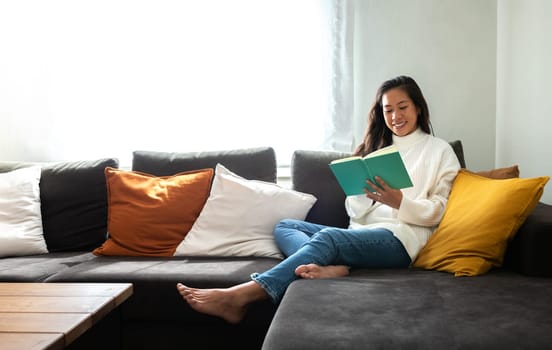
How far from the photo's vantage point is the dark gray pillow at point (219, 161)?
8.36 feet

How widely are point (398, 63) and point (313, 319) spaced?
192cm

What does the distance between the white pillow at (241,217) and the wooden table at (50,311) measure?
2.51 ft

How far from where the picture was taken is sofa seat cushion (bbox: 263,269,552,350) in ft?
3.64

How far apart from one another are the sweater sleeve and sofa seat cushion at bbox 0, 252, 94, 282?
4.30 feet

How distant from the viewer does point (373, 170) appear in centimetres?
184

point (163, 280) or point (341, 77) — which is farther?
point (341, 77)

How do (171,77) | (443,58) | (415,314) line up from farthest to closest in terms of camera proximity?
(171,77), (443,58), (415,314)

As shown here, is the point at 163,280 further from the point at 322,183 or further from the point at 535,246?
the point at 535,246

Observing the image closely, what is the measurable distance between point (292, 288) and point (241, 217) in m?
0.79

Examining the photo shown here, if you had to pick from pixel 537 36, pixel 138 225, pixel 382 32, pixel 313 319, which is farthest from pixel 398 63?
pixel 313 319

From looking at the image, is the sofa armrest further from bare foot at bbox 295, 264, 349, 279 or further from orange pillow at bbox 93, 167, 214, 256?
orange pillow at bbox 93, 167, 214, 256

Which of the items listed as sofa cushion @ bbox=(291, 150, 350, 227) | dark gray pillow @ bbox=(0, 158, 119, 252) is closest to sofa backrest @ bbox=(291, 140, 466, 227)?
sofa cushion @ bbox=(291, 150, 350, 227)

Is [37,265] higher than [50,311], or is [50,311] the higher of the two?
[50,311]

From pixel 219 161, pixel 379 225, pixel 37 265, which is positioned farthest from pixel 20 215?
pixel 379 225
